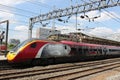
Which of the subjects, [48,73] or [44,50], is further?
[44,50]

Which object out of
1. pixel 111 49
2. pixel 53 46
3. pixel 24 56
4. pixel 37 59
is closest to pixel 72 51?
pixel 53 46

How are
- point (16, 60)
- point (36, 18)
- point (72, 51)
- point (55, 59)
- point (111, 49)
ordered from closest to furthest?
point (16, 60), point (55, 59), point (72, 51), point (36, 18), point (111, 49)

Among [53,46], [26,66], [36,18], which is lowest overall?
[26,66]

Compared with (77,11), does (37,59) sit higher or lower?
lower

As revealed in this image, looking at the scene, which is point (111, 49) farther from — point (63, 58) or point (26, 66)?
point (26, 66)

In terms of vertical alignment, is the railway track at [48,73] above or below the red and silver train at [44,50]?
below

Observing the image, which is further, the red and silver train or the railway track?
the red and silver train

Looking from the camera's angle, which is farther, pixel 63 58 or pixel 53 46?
pixel 63 58

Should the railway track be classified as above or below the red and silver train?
below

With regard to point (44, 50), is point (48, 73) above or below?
below

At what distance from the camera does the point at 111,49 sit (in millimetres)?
43188

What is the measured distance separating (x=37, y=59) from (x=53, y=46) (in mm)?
2426

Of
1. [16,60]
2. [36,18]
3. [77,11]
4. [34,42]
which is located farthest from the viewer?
[36,18]

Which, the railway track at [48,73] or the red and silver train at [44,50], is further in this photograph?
the red and silver train at [44,50]
